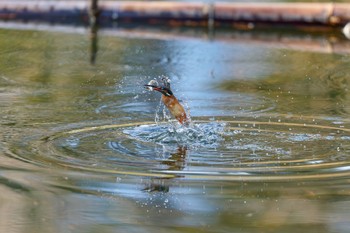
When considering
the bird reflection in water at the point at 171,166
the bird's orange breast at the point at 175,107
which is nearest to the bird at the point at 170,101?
the bird's orange breast at the point at 175,107

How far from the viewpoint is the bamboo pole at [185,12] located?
14.3m

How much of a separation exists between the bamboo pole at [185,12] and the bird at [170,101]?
8.09 m

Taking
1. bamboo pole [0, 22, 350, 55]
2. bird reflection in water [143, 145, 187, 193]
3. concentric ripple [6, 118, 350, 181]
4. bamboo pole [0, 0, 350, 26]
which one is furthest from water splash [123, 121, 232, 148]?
bamboo pole [0, 0, 350, 26]

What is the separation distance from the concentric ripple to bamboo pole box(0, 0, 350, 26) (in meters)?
7.56

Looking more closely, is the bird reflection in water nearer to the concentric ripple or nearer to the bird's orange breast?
the concentric ripple

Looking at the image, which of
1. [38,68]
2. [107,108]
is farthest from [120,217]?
[38,68]

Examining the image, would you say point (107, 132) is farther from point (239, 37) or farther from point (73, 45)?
point (239, 37)

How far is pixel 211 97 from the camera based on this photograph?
27.1 feet

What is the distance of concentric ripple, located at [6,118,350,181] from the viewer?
17.9ft

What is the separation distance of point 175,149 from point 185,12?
9.17m

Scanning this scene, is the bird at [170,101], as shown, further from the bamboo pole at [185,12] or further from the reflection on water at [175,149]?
the bamboo pole at [185,12]

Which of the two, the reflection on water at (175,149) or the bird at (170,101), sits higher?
the bird at (170,101)

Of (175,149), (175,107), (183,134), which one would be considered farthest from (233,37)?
(175,149)

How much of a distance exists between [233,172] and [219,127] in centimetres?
128
